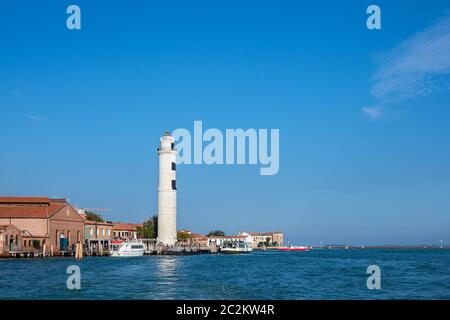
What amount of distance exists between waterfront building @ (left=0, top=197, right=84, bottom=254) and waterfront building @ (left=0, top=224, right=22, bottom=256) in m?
1.04

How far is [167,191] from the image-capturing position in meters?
93.5

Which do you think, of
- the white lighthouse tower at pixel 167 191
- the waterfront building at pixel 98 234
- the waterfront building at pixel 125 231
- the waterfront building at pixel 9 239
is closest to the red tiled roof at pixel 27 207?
the waterfront building at pixel 9 239

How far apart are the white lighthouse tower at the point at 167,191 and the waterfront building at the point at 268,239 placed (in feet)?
311

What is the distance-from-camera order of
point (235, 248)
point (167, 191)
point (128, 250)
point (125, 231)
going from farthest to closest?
point (235, 248)
point (125, 231)
point (167, 191)
point (128, 250)

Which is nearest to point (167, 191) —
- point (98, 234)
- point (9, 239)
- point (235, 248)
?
point (98, 234)

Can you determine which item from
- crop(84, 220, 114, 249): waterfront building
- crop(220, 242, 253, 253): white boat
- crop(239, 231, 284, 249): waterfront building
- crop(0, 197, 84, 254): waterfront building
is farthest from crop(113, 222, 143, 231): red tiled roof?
crop(239, 231, 284, 249): waterfront building

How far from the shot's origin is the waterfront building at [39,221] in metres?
69.4

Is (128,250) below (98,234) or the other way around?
below

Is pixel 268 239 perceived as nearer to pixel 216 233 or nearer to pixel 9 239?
pixel 216 233

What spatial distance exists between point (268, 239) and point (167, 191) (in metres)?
104

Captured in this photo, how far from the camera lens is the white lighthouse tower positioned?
93500 mm

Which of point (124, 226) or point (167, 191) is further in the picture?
point (124, 226)
